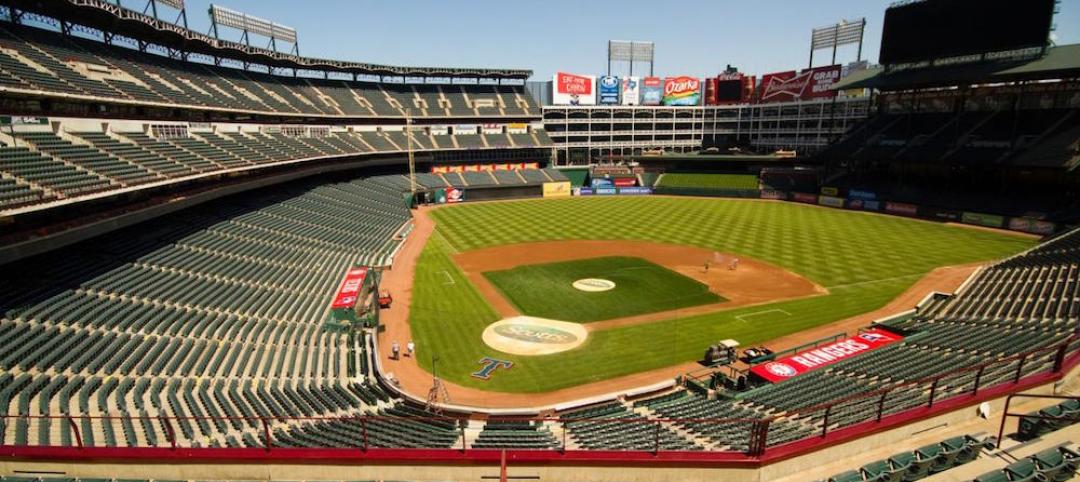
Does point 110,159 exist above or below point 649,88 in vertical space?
below

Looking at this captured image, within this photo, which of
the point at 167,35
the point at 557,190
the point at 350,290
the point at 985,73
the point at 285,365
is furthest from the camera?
the point at 557,190

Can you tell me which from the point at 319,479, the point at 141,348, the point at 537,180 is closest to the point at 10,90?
the point at 141,348

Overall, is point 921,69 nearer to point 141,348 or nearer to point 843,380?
point 843,380

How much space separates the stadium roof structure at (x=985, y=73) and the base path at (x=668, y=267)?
41.1 meters

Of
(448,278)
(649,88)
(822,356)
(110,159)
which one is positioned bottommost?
(448,278)

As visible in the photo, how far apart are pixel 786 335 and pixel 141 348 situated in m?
31.5

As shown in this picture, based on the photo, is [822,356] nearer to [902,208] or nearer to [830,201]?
[902,208]

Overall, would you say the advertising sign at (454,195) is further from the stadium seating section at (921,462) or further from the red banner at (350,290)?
the stadium seating section at (921,462)

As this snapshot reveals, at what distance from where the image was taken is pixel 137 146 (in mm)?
33688

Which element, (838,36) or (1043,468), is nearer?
(1043,468)

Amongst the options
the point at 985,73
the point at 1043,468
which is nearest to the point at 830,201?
the point at 985,73

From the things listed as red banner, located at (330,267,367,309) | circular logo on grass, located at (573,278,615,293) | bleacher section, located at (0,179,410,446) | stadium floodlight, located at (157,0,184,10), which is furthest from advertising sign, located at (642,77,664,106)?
red banner, located at (330,267,367,309)

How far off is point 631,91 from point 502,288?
274 ft

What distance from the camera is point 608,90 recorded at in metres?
109
